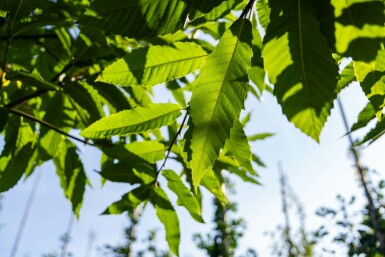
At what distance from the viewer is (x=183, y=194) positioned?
1.30m

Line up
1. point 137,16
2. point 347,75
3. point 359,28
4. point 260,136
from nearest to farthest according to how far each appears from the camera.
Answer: point 359,28, point 137,16, point 347,75, point 260,136

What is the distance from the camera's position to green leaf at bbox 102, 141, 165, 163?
1.23 m

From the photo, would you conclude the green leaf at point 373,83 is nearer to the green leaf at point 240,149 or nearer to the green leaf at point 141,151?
the green leaf at point 240,149

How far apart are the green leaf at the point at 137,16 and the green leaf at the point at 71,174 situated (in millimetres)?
994

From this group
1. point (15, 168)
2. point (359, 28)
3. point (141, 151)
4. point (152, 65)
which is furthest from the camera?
point (15, 168)

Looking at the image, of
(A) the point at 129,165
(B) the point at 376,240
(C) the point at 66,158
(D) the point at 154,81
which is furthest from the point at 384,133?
(B) the point at 376,240

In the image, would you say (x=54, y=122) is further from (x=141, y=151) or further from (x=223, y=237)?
(x=223, y=237)

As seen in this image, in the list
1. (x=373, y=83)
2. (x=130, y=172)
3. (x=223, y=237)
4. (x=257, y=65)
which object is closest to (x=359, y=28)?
(x=373, y=83)

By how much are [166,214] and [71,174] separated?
434 mm

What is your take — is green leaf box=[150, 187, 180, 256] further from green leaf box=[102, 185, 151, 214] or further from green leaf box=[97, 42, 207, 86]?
green leaf box=[97, 42, 207, 86]

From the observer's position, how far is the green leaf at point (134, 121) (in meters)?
0.94

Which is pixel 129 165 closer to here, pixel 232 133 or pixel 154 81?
pixel 232 133

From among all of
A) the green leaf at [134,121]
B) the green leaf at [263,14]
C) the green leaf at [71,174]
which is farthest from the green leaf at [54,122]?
the green leaf at [263,14]

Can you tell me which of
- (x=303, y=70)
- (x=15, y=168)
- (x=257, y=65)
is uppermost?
(x=257, y=65)
